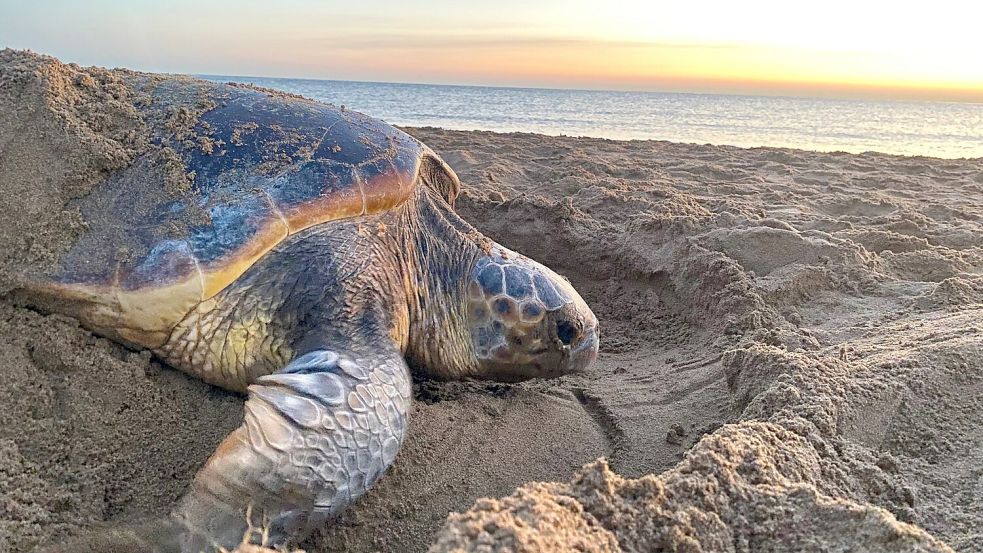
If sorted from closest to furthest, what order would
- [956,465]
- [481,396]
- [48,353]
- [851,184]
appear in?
[956,465] < [48,353] < [481,396] < [851,184]

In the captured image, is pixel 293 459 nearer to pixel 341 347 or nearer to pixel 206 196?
pixel 341 347

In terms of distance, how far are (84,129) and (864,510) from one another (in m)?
2.15

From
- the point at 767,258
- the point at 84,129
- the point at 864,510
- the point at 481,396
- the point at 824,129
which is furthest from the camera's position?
the point at 824,129

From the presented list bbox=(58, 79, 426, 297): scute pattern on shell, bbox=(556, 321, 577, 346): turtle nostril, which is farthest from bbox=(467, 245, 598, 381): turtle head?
bbox=(58, 79, 426, 297): scute pattern on shell

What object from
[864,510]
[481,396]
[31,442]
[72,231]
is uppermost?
[72,231]

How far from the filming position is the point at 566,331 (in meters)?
2.05

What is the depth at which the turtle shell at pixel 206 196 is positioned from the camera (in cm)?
153

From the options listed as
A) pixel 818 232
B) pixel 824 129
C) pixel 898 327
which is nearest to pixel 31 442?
pixel 898 327

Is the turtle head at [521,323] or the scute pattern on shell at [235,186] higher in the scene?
the scute pattern on shell at [235,186]

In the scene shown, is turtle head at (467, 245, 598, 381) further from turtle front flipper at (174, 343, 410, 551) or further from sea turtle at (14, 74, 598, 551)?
turtle front flipper at (174, 343, 410, 551)

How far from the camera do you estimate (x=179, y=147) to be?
1.80 meters

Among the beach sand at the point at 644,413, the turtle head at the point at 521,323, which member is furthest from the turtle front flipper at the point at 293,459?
the turtle head at the point at 521,323

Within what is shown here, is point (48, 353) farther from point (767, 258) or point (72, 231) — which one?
point (767, 258)

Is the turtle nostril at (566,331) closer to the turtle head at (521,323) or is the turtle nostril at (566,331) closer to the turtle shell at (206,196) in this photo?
the turtle head at (521,323)
